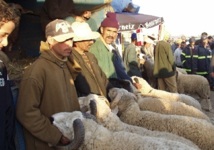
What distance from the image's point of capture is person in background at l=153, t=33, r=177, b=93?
8.22 m

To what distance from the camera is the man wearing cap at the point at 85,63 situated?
369 cm

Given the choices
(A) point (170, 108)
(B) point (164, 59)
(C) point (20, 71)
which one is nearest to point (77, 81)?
(C) point (20, 71)

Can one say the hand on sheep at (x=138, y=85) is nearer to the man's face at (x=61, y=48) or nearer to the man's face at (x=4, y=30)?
the man's face at (x=61, y=48)

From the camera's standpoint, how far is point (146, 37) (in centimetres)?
927

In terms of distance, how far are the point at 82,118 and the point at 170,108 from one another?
2230mm

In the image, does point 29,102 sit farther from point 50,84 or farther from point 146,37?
point 146,37

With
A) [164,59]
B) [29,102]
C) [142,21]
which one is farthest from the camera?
[142,21]

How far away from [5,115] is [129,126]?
1616 millimetres

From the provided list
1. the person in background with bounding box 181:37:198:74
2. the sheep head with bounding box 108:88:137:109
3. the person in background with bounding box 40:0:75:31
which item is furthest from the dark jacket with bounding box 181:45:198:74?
the sheep head with bounding box 108:88:137:109

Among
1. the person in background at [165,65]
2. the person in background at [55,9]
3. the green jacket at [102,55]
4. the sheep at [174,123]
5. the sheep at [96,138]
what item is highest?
the person in background at [55,9]

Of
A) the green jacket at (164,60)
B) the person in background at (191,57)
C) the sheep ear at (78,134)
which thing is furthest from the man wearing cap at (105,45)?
the person in background at (191,57)

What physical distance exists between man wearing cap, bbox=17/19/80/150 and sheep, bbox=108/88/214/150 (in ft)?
4.39

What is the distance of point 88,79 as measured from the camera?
375cm

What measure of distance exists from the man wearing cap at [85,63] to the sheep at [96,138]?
82 cm
